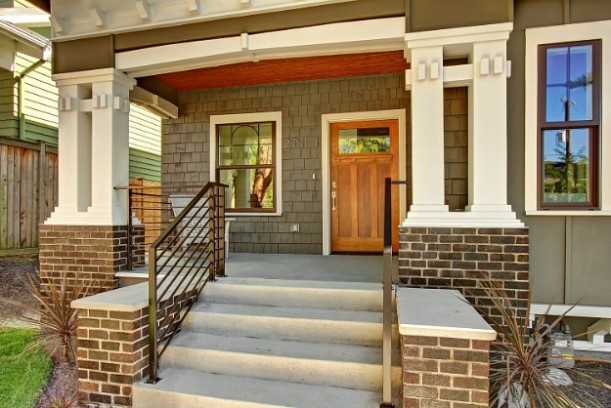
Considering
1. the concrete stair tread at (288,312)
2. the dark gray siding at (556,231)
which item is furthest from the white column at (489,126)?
the concrete stair tread at (288,312)

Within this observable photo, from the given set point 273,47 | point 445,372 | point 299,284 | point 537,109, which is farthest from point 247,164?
point 445,372

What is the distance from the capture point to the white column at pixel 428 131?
308 cm

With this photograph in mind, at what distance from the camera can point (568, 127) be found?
311 centimetres

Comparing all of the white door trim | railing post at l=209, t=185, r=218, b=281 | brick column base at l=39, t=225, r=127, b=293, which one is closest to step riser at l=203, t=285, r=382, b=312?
railing post at l=209, t=185, r=218, b=281

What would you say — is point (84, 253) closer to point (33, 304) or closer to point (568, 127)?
point (33, 304)

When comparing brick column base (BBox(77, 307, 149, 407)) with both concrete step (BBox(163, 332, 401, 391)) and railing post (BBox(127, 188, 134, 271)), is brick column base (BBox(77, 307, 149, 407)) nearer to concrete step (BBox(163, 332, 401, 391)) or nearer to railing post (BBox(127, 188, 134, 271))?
concrete step (BBox(163, 332, 401, 391))

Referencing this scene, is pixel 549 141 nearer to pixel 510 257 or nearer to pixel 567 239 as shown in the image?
pixel 567 239

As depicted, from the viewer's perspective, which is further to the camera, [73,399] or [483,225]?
[483,225]

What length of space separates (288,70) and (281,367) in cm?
371

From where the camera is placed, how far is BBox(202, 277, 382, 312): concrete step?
2898 millimetres

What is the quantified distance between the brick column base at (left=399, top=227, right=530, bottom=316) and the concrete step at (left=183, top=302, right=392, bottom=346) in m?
0.58

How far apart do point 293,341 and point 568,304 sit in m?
2.31

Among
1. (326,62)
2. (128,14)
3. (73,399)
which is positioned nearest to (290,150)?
(326,62)

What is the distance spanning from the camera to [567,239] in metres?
3.05
